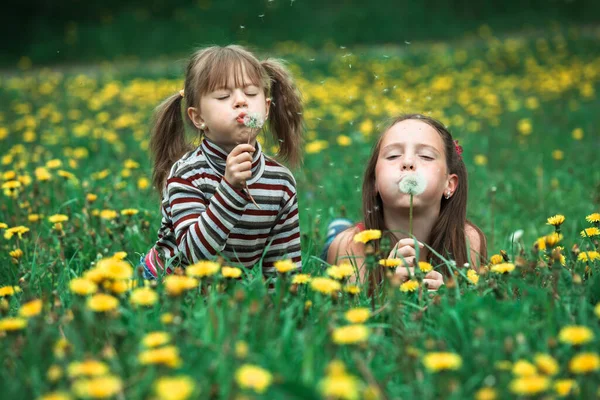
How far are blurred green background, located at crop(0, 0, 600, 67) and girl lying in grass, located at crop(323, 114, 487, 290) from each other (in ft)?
31.5

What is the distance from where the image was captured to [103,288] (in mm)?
1492

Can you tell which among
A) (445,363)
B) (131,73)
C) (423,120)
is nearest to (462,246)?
(423,120)

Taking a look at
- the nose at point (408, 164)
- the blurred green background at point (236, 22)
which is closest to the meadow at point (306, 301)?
the nose at point (408, 164)

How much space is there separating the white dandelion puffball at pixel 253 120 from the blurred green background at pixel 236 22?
10.0 metres

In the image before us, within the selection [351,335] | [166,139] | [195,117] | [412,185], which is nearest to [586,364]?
[351,335]

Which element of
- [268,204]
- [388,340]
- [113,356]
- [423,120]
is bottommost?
[388,340]

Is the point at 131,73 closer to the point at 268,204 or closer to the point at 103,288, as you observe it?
the point at 268,204

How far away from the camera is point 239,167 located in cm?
198

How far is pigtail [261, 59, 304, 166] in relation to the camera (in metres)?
2.48

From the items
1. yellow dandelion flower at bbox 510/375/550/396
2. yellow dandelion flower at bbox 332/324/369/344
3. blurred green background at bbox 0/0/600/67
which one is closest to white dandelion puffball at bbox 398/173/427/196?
yellow dandelion flower at bbox 332/324/369/344

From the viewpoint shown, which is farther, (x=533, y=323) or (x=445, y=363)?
(x=533, y=323)

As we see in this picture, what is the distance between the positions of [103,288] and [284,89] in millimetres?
1186

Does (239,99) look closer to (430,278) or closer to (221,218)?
(221,218)

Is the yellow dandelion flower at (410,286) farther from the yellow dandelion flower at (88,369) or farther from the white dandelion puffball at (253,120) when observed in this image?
the yellow dandelion flower at (88,369)
